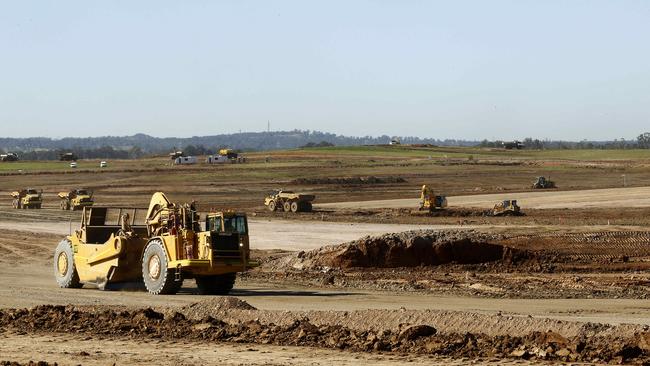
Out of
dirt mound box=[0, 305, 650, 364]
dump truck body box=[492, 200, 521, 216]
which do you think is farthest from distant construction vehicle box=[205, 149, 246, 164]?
dirt mound box=[0, 305, 650, 364]

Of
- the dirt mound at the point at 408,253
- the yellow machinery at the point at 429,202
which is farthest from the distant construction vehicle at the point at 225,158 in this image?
the dirt mound at the point at 408,253

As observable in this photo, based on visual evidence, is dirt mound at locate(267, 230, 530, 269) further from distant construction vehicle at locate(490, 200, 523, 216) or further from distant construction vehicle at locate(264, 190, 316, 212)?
distant construction vehicle at locate(264, 190, 316, 212)

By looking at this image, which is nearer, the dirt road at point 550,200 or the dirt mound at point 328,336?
the dirt mound at point 328,336

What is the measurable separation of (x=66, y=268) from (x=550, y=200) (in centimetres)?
4599

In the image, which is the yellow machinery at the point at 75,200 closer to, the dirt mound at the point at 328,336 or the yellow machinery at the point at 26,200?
the yellow machinery at the point at 26,200

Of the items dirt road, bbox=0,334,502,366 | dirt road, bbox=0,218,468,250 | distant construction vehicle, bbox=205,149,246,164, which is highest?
distant construction vehicle, bbox=205,149,246,164

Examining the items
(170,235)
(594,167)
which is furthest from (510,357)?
(594,167)

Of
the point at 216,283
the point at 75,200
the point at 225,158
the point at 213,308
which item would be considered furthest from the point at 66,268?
the point at 225,158

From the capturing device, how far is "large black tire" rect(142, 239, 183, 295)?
26.1m

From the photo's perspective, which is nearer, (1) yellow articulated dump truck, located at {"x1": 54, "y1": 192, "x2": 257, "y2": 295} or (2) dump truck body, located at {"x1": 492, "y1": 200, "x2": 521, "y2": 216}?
(1) yellow articulated dump truck, located at {"x1": 54, "y1": 192, "x2": 257, "y2": 295}

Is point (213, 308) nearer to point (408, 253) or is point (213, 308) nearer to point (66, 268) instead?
point (66, 268)

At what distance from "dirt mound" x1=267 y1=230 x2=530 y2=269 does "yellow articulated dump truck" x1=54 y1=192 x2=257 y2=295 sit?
7.02 m

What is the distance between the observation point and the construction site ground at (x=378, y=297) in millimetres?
16766

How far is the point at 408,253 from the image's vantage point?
33.9 m
